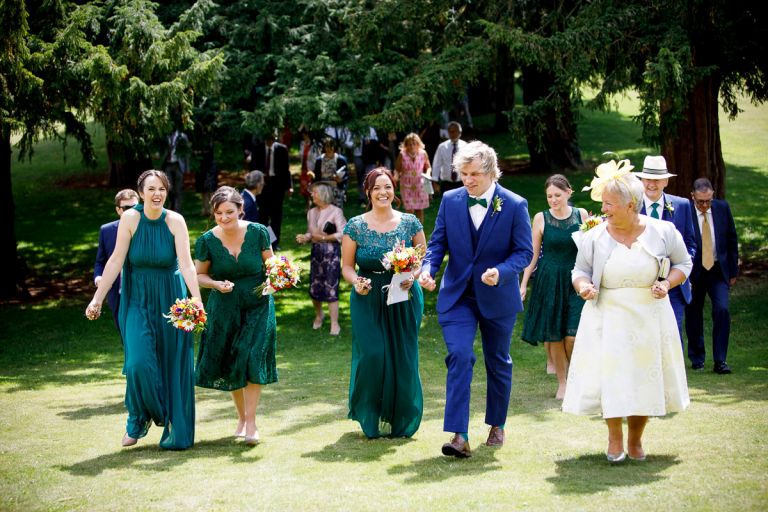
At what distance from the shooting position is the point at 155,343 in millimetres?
8148

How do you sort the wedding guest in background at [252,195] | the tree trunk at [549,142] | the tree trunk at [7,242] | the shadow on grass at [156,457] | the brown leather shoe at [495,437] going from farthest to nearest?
the tree trunk at [549,142] → the tree trunk at [7,242] → the wedding guest in background at [252,195] → the brown leather shoe at [495,437] → the shadow on grass at [156,457]

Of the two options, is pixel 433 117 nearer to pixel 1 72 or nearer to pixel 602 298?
pixel 1 72

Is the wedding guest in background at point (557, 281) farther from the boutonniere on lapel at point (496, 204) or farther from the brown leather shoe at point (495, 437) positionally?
the boutonniere on lapel at point (496, 204)

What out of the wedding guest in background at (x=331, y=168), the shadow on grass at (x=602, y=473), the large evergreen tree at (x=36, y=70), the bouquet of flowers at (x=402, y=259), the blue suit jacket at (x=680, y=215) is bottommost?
the shadow on grass at (x=602, y=473)

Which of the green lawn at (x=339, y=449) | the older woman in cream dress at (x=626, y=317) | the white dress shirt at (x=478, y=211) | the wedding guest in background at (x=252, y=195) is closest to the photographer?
the green lawn at (x=339, y=449)

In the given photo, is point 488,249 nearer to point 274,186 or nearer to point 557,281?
point 557,281

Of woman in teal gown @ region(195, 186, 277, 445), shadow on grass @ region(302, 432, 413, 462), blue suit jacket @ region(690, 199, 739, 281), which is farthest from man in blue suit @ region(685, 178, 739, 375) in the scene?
woman in teal gown @ region(195, 186, 277, 445)

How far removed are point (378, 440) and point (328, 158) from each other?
1233 cm

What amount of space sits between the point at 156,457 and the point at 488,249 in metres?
3.08

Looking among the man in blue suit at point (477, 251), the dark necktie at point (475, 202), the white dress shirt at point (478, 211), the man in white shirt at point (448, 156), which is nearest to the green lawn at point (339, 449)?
the man in blue suit at point (477, 251)

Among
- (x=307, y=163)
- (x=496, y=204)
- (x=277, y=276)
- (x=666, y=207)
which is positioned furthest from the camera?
(x=307, y=163)

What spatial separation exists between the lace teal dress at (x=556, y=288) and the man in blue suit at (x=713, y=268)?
2.03 meters

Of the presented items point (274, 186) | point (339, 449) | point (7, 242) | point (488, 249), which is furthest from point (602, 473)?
point (274, 186)

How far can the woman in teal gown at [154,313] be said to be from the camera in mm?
8070
